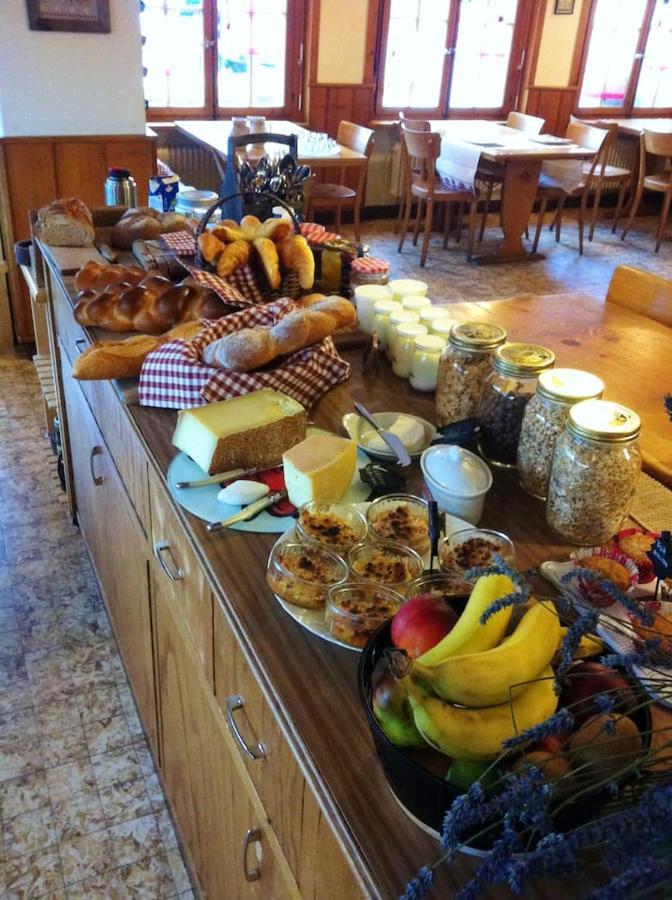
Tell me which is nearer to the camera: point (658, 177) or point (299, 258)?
point (299, 258)

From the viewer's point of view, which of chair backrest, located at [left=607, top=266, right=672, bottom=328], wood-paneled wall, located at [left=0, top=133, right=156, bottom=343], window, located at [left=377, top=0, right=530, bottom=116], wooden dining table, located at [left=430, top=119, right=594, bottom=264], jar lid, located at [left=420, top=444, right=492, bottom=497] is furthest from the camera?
window, located at [left=377, top=0, right=530, bottom=116]

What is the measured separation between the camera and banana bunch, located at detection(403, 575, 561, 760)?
24.9 inches

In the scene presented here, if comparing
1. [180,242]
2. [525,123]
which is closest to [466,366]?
[180,242]

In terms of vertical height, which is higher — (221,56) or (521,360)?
(221,56)

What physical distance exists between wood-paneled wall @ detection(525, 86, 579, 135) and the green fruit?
6.90m

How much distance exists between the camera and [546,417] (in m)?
1.06

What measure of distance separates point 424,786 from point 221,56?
5867 mm

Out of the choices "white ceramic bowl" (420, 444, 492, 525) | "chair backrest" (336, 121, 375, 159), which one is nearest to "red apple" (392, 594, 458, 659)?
"white ceramic bowl" (420, 444, 492, 525)

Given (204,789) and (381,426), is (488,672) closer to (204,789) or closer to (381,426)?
(381,426)

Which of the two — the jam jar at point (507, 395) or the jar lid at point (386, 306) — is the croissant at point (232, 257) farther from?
the jam jar at point (507, 395)

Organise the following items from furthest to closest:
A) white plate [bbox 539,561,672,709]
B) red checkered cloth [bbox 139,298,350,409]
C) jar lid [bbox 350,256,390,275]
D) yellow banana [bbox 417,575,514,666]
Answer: jar lid [bbox 350,256,390,275]
red checkered cloth [bbox 139,298,350,409]
white plate [bbox 539,561,672,709]
yellow banana [bbox 417,575,514,666]

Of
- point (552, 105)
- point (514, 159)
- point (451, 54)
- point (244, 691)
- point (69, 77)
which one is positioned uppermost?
point (451, 54)

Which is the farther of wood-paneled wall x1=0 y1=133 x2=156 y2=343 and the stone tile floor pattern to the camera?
wood-paneled wall x1=0 y1=133 x2=156 y2=343

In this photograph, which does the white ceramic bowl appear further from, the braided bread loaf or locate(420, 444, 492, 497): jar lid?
the braided bread loaf
